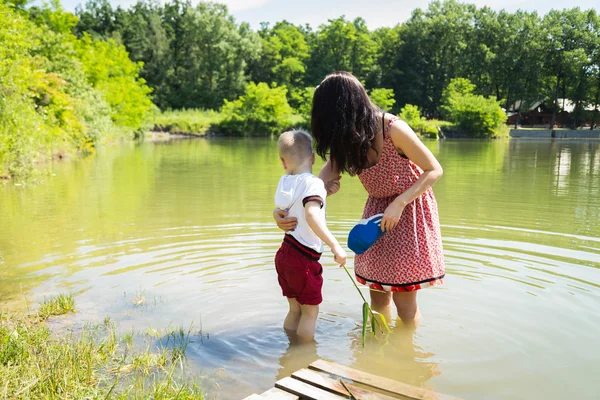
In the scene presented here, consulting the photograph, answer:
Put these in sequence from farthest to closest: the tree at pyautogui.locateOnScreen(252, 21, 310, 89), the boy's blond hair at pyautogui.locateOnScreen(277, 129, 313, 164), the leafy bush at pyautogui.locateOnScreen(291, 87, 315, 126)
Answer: the tree at pyautogui.locateOnScreen(252, 21, 310, 89) < the leafy bush at pyautogui.locateOnScreen(291, 87, 315, 126) < the boy's blond hair at pyautogui.locateOnScreen(277, 129, 313, 164)

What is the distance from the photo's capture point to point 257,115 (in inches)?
2082

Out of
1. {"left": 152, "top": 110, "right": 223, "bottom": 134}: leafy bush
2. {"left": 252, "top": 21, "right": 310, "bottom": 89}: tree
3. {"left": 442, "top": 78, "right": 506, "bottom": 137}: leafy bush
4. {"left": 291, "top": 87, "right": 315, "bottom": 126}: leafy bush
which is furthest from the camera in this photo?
{"left": 252, "top": 21, "right": 310, "bottom": 89}: tree

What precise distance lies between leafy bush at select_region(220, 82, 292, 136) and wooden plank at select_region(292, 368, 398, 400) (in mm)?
50029

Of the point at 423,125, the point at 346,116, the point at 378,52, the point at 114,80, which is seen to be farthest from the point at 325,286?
the point at 378,52

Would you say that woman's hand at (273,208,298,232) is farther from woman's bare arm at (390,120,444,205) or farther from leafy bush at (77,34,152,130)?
leafy bush at (77,34,152,130)

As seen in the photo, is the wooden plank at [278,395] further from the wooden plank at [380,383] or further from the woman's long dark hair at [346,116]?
the woman's long dark hair at [346,116]

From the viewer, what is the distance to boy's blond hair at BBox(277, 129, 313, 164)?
354 centimetres

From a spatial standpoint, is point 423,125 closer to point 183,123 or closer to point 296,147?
point 183,123

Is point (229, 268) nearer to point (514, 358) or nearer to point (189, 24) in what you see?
point (514, 358)

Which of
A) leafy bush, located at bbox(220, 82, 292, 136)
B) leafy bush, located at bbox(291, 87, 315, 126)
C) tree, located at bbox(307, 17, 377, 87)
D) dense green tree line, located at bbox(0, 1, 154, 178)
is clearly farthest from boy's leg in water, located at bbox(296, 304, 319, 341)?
tree, located at bbox(307, 17, 377, 87)

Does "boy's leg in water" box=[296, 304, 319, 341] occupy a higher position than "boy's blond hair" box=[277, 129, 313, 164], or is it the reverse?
"boy's blond hair" box=[277, 129, 313, 164]

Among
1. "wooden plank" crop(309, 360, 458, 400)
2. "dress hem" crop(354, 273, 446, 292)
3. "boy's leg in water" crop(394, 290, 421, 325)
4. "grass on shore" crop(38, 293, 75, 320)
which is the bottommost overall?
"grass on shore" crop(38, 293, 75, 320)

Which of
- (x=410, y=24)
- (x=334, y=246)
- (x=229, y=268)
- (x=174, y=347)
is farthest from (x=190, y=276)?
(x=410, y=24)

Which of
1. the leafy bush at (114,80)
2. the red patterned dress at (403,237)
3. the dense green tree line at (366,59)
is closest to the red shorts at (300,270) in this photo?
the red patterned dress at (403,237)
